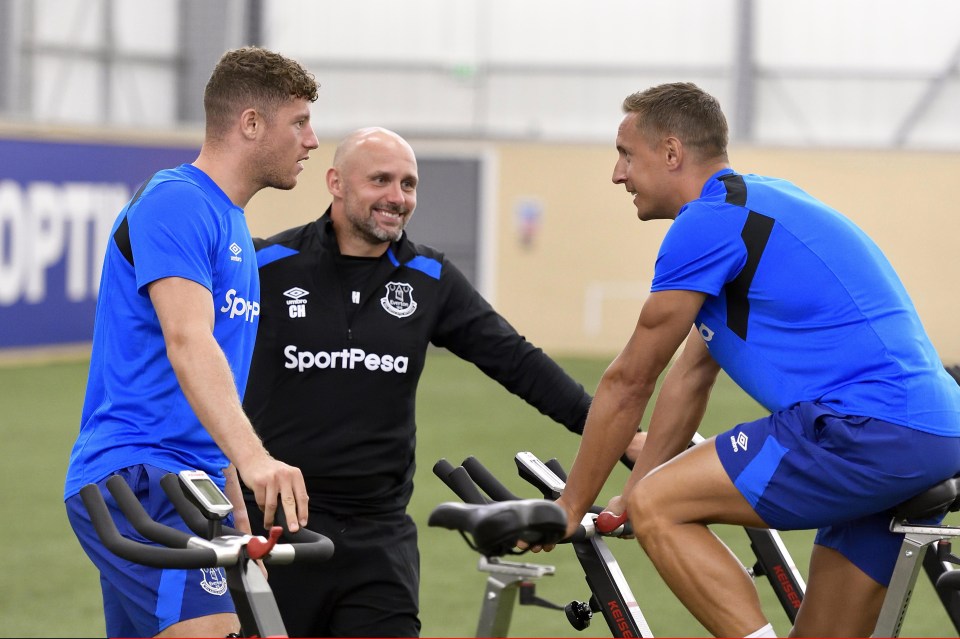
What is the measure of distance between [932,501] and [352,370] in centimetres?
180

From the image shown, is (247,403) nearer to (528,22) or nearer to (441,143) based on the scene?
(441,143)

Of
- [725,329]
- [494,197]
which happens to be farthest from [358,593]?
[494,197]

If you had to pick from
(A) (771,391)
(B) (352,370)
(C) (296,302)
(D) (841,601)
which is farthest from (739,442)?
(C) (296,302)

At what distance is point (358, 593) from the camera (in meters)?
4.18

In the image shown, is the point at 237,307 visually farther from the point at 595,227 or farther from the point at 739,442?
→ the point at 595,227

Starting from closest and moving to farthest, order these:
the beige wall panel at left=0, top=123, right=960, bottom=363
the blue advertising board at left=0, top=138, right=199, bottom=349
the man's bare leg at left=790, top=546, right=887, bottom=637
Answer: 1. the man's bare leg at left=790, top=546, right=887, bottom=637
2. the blue advertising board at left=0, top=138, right=199, bottom=349
3. the beige wall panel at left=0, top=123, right=960, bottom=363

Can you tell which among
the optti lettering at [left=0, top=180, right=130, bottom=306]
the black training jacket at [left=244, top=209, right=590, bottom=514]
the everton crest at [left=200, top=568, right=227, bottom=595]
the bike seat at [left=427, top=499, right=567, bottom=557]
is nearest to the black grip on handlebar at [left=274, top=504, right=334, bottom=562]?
the bike seat at [left=427, top=499, right=567, bottom=557]

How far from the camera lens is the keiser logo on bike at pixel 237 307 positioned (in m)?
3.24

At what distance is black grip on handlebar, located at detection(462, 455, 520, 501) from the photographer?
10.0 feet

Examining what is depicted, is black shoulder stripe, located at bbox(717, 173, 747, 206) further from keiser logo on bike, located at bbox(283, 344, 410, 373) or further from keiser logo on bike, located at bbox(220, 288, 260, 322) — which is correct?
keiser logo on bike, located at bbox(283, 344, 410, 373)

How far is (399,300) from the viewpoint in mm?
4371

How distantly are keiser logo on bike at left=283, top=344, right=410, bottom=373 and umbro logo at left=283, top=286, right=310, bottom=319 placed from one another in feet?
0.33

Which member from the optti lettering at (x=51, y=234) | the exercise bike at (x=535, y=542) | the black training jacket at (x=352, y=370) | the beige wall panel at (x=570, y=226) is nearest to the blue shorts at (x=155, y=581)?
the exercise bike at (x=535, y=542)

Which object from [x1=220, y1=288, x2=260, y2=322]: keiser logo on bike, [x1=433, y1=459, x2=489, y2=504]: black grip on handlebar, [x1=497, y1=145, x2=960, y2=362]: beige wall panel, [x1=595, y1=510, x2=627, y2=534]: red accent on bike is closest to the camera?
[x1=433, y1=459, x2=489, y2=504]: black grip on handlebar
